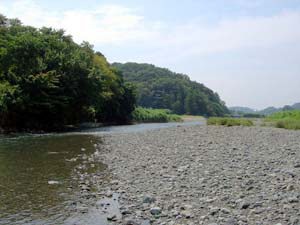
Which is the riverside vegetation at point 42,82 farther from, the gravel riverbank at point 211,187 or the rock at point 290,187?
the rock at point 290,187

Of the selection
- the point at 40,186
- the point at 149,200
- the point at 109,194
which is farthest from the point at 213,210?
the point at 40,186

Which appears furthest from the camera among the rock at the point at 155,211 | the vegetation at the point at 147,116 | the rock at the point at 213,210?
the vegetation at the point at 147,116

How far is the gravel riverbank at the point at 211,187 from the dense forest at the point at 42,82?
1232 inches

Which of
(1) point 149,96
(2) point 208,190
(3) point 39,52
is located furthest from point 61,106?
(1) point 149,96

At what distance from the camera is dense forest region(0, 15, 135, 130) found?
149ft

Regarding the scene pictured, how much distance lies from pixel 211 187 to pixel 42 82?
127 ft

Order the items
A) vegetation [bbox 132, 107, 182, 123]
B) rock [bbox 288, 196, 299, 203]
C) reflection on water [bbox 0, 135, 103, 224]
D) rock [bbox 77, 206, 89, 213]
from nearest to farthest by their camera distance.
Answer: rock [bbox 288, 196, 299, 203] → reflection on water [bbox 0, 135, 103, 224] → rock [bbox 77, 206, 89, 213] → vegetation [bbox 132, 107, 182, 123]

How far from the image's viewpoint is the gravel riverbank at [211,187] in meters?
8.34

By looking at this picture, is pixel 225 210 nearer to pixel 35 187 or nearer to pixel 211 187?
pixel 211 187

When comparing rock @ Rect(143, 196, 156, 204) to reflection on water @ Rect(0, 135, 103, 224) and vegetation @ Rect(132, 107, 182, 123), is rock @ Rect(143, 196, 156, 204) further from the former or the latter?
vegetation @ Rect(132, 107, 182, 123)

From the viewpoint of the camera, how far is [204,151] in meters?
18.4

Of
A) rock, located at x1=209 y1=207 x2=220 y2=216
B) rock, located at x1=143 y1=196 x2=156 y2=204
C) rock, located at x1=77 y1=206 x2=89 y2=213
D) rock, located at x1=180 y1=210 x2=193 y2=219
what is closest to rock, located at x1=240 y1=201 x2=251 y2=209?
rock, located at x1=209 y1=207 x2=220 y2=216

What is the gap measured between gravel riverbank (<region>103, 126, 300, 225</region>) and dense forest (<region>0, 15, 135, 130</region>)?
1232 inches

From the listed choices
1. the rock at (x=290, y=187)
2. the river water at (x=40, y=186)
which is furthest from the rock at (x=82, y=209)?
the rock at (x=290, y=187)
